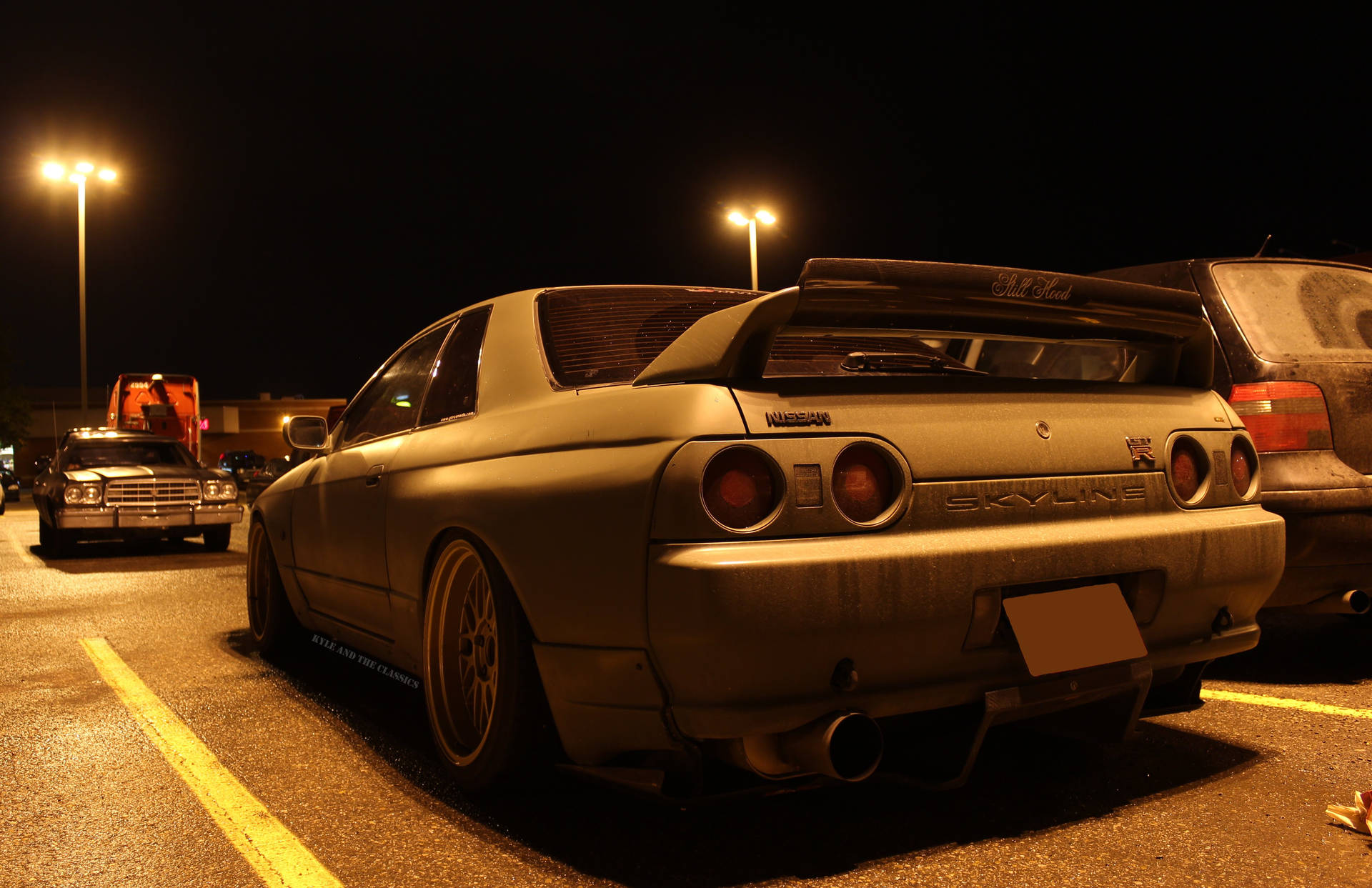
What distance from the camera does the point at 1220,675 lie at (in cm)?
427

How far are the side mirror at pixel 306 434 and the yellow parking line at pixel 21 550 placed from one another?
7643 mm

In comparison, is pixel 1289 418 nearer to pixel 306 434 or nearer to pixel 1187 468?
pixel 1187 468

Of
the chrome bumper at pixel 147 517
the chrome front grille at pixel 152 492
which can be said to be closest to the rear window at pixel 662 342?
the chrome bumper at pixel 147 517

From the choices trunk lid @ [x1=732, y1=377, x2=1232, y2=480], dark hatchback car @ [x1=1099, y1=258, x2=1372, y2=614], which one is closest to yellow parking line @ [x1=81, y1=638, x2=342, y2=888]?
trunk lid @ [x1=732, y1=377, x2=1232, y2=480]

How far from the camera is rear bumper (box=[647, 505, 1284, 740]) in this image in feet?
7.09

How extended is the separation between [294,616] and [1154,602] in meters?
3.78

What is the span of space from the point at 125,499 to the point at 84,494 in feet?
1.26

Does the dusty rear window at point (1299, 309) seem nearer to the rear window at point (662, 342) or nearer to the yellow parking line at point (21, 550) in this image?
the rear window at point (662, 342)

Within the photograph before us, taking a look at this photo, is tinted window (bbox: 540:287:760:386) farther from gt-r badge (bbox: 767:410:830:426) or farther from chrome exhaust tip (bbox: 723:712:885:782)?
chrome exhaust tip (bbox: 723:712:885:782)

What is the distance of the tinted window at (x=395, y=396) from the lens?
3936 millimetres

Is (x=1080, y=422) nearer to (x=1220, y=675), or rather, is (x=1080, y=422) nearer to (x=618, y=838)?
(x=618, y=838)

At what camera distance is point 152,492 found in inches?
450

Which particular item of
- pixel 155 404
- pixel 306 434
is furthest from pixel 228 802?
pixel 155 404

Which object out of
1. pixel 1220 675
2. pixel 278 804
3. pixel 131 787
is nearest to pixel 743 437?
pixel 278 804
